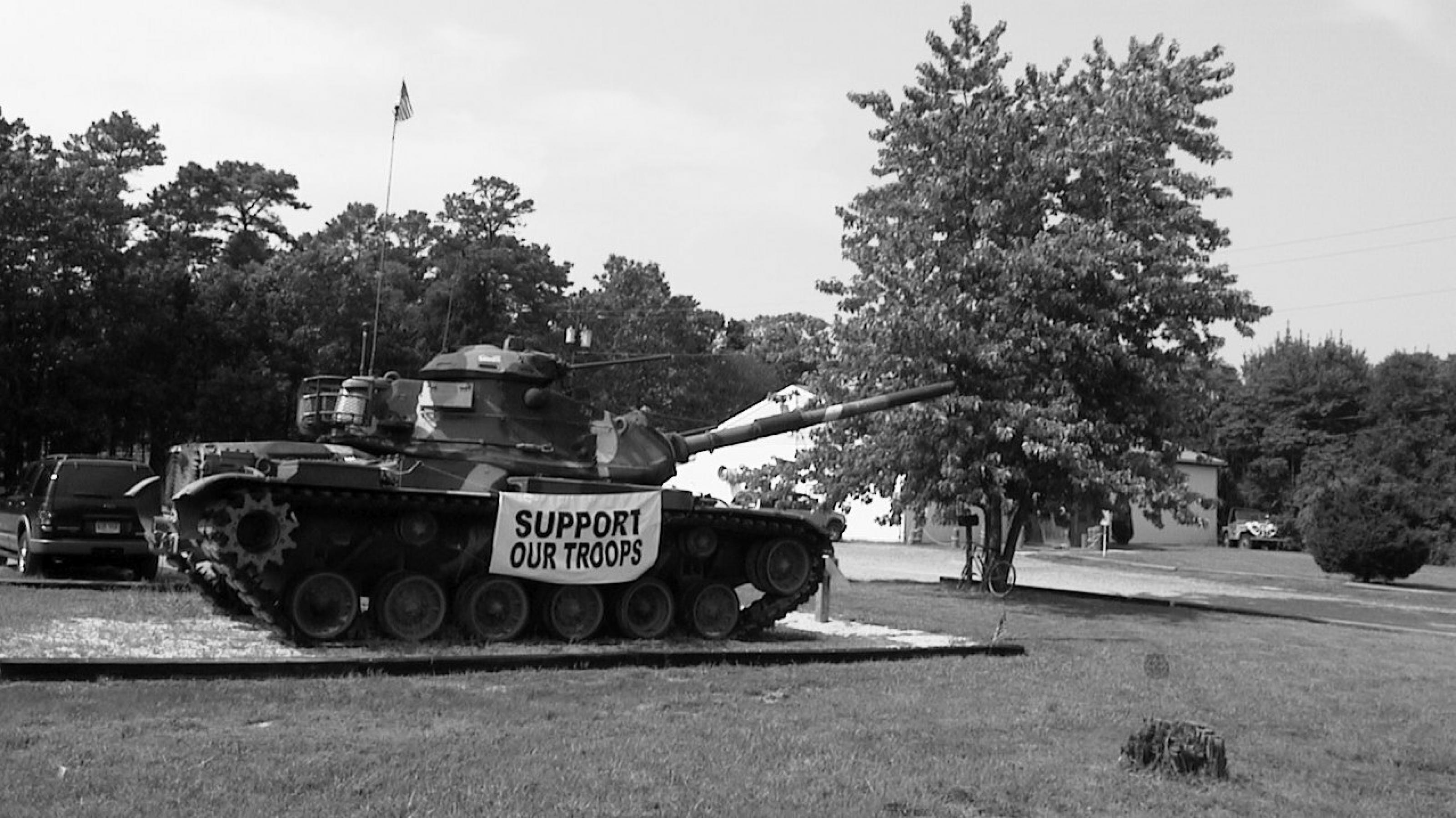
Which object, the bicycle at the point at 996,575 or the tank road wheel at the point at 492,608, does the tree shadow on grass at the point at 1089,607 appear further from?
the tank road wheel at the point at 492,608

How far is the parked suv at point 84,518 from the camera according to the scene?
1923cm

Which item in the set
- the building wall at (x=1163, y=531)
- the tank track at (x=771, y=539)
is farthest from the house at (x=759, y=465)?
the tank track at (x=771, y=539)

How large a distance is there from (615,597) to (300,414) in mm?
3884

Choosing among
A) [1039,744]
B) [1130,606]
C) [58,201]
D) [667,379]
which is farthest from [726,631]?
[667,379]

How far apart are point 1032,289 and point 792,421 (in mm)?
5791

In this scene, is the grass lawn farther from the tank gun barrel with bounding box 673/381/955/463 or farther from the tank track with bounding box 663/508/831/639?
the tank gun barrel with bounding box 673/381/955/463

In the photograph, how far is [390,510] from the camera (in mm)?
13805

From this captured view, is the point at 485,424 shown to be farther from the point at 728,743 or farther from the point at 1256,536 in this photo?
the point at 1256,536

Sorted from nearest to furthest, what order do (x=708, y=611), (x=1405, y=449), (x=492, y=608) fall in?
1. (x=492, y=608)
2. (x=708, y=611)
3. (x=1405, y=449)

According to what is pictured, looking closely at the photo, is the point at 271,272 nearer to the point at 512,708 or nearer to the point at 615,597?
the point at 615,597

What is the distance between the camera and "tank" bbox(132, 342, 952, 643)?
13320mm

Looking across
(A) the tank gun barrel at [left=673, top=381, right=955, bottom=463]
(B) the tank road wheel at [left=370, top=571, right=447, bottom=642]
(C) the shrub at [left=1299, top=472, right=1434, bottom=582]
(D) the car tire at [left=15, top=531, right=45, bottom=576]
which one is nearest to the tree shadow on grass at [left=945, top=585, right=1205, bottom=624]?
(A) the tank gun barrel at [left=673, top=381, right=955, bottom=463]

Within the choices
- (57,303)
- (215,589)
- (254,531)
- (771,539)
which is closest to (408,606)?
(254,531)

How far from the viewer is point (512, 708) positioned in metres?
10.2
